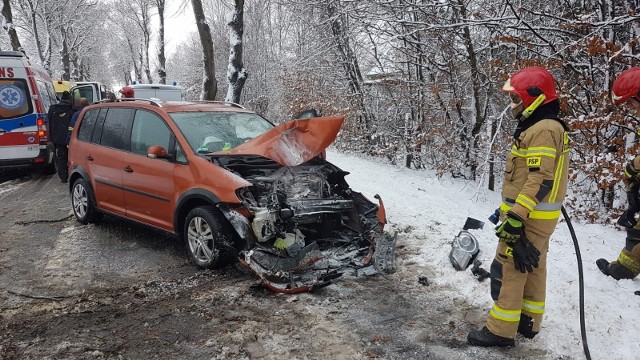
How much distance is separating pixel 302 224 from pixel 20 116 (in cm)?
804

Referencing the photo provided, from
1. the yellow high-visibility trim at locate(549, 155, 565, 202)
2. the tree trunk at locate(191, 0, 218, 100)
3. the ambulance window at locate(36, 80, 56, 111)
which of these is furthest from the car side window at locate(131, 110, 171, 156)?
the tree trunk at locate(191, 0, 218, 100)

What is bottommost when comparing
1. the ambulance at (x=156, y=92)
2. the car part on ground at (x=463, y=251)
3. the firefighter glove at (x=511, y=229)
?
the car part on ground at (x=463, y=251)

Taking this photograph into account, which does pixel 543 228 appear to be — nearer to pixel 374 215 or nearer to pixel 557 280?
pixel 557 280

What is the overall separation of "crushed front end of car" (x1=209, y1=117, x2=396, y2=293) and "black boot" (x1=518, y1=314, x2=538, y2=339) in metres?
1.47

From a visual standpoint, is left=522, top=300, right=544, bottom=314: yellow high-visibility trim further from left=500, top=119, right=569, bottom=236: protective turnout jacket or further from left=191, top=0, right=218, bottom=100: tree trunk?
left=191, top=0, right=218, bottom=100: tree trunk

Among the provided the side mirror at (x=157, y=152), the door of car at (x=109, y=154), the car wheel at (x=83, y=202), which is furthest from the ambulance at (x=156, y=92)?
the side mirror at (x=157, y=152)

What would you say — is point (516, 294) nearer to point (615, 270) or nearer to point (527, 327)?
point (527, 327)

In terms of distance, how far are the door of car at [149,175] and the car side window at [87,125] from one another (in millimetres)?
1134

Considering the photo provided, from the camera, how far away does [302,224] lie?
4.89 meters

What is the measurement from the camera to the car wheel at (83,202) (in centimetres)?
625

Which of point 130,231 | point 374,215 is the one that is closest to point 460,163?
point 374,215

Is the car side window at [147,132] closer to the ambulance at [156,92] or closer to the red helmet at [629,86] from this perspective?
the red helmet at [629,86]

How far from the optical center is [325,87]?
15.6 meters

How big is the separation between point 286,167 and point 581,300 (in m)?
2.97
